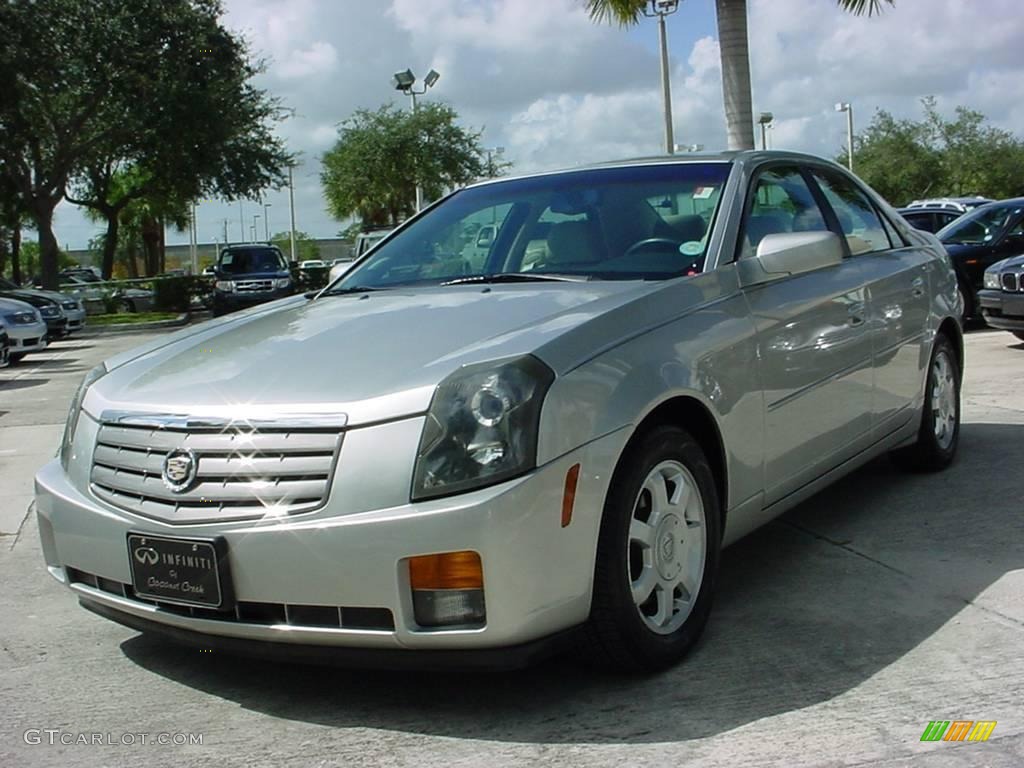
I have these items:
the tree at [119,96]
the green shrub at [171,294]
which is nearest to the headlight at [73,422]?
the tree at [119,96]

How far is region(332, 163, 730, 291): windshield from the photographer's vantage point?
4.14 meters

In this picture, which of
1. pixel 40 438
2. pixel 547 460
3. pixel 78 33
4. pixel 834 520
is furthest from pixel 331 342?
pixel 78 33

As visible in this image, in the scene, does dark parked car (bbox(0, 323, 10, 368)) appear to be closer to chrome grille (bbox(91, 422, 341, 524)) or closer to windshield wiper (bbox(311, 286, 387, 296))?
windshield wiper (bbox(311, 286, 387, 296))

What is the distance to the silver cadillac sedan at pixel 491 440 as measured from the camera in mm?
2955

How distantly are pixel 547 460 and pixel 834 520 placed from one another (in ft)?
8.45

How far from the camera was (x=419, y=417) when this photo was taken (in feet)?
9.81

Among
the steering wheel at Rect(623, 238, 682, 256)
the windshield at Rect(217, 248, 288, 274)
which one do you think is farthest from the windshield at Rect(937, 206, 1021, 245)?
the windshield at Rect(217, 248, 288, 274)

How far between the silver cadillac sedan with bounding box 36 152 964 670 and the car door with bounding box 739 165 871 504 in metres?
0.02

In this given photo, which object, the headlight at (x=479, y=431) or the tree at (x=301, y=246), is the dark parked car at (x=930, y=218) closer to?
the headlight at (x=479, y=431)

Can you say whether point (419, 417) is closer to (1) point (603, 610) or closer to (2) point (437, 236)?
(1) point (603, 610)

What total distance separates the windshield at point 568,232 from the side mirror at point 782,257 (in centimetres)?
19

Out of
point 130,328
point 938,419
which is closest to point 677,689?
point 938,419

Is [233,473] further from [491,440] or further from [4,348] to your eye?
[4,348]

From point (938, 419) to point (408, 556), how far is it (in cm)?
372
